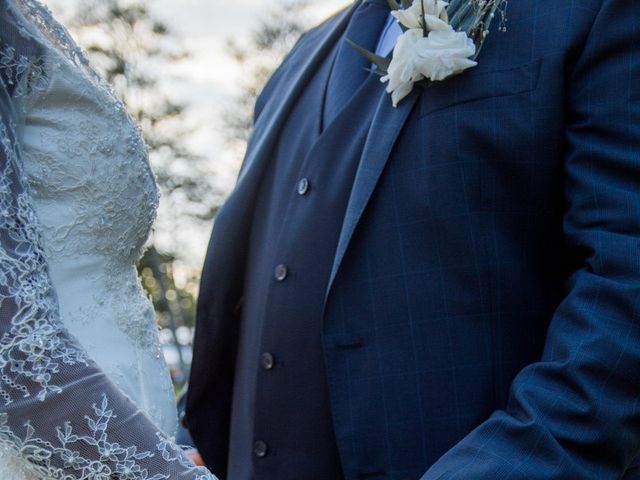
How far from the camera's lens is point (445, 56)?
7.37 feet

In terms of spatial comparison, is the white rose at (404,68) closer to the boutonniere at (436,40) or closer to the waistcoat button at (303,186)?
the boutonniere at (436,40)

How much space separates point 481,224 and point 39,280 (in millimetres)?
932

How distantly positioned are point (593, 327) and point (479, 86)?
0.59 meters

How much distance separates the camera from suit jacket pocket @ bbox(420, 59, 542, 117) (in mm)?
2223

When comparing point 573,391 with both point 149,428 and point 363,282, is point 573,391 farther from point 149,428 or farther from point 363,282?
point 149,428

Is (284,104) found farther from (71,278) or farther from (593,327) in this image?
(593,327)

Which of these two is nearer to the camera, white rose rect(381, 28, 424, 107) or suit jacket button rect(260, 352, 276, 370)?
white rose rect(381, 28, 424, 107)

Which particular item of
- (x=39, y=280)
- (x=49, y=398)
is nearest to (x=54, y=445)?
(x=49, y=398)

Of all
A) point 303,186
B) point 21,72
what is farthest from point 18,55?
point 303,186

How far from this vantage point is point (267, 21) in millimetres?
19031

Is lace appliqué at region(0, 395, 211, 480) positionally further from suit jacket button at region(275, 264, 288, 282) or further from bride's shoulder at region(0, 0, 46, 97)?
suit jacket button at region(275, 264, 288, 282)

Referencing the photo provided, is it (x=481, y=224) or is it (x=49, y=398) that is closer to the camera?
(x=49, y=398)

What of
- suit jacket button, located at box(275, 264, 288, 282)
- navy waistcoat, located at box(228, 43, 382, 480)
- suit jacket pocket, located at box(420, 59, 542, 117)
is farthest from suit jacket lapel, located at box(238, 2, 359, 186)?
suit jacket pocket, located at box(420, 59, 542, 117)

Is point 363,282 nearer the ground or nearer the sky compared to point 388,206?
nearer the ground
